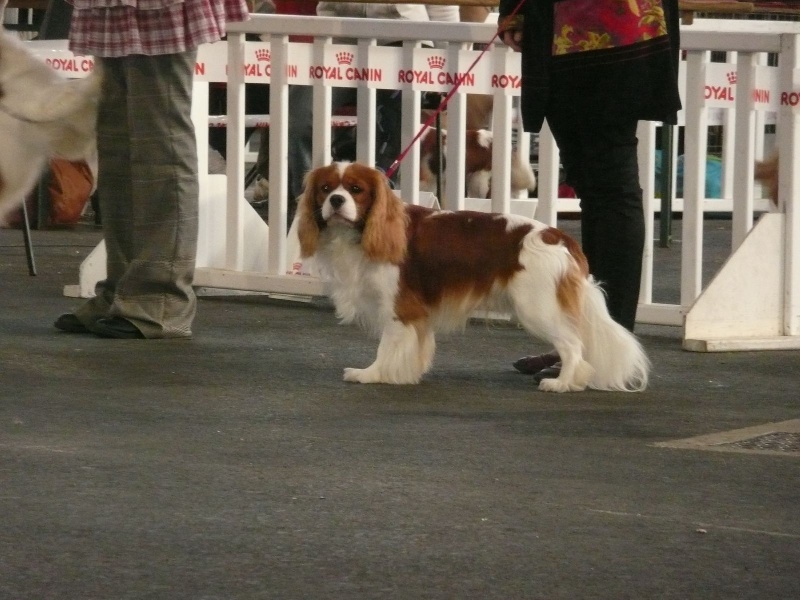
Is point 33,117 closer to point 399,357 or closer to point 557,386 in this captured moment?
point 399,357

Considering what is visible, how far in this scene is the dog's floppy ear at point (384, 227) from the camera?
4.79 meters

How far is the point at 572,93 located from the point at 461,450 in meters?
1.46

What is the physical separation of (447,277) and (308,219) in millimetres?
422

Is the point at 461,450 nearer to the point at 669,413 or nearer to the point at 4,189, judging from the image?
the point at 669,413

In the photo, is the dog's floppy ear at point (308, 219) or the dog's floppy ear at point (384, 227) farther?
the dog's floppy ear at point (308, 219)

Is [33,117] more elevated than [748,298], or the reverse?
[33,117]

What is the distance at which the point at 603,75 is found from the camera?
4.92 metres

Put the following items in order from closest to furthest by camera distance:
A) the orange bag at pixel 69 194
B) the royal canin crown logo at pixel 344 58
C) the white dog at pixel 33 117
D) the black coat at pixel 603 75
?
1. the white dog at pixel 33 117
2. the black coat at pixel 603 75
3. the royal canin crown logo at pixel 344 58
4. the orange bag at pixel 69 194

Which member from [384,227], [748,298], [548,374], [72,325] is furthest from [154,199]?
[748,298]

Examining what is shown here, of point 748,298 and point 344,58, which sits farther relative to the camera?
point 344,58

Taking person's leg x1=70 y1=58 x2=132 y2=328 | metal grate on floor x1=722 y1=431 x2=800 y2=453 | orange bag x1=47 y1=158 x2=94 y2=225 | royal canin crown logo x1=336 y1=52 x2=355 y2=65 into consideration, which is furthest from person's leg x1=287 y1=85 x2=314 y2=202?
metal grate on floor x1=722 y1=431 x2=800 y2=453

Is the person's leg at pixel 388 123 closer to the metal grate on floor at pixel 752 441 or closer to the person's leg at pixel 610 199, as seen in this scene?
the person's leg at pixel 610 199

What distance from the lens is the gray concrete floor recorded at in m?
2.84

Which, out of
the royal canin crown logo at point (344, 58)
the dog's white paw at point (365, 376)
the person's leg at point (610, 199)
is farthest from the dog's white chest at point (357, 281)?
the royal canin crown logo at point (344, 58)
